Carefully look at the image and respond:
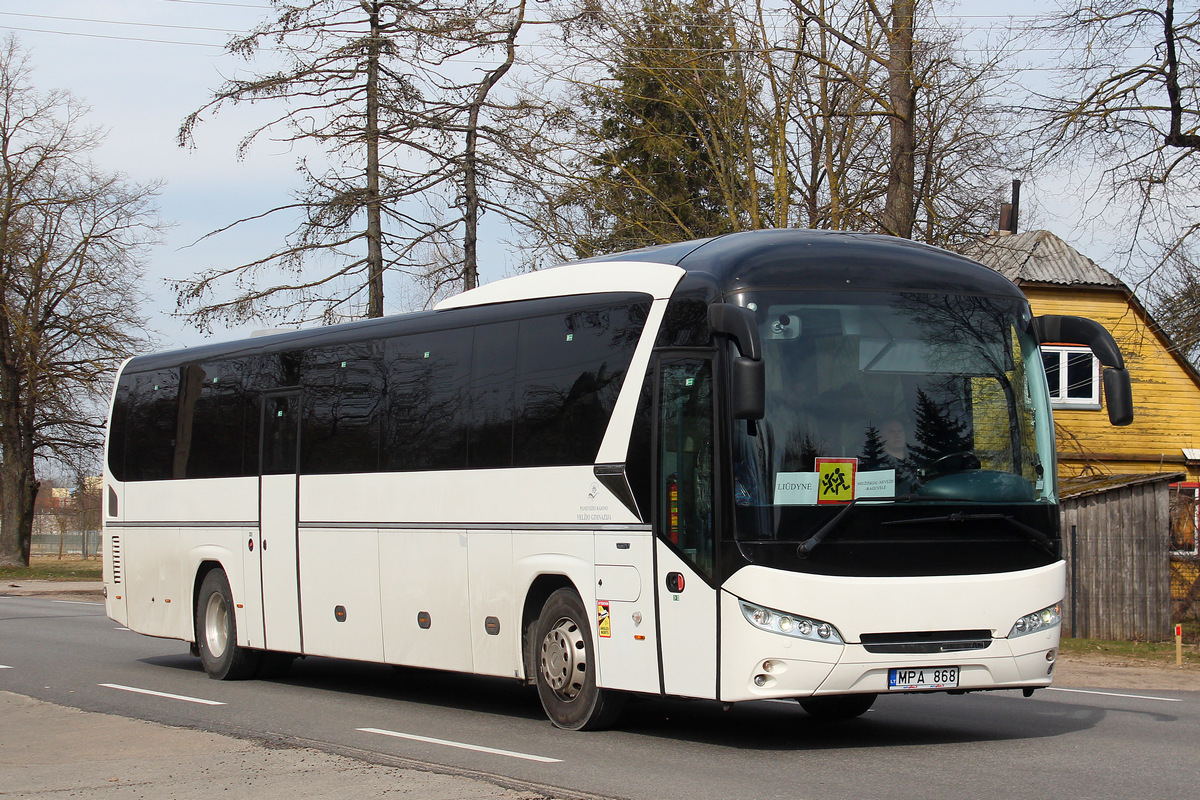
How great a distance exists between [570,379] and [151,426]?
309 inches

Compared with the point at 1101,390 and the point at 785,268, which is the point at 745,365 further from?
the point at 1101,390

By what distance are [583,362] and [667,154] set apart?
57.7 ft

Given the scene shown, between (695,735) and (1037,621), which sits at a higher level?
(1037,621)

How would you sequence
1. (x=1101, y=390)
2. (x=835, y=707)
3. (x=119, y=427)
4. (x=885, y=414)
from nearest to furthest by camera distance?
(x=885, y=414)
(x=835, y=707)
(x=119, y=427)
(x=1101, y=390)

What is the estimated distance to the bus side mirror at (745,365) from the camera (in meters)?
8.72

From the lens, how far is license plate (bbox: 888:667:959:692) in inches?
364

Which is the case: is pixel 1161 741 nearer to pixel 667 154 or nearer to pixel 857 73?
pixel 857 73

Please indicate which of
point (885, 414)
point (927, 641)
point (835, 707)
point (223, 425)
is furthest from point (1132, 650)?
point (223, 425)

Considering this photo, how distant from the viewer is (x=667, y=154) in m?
27.8

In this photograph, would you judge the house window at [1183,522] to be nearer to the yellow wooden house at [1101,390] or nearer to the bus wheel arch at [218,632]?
the yellow wooden house at [1101,390]

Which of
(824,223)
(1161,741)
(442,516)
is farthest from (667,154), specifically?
(1161,741)

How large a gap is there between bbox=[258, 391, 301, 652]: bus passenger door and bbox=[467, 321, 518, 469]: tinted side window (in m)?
3.13

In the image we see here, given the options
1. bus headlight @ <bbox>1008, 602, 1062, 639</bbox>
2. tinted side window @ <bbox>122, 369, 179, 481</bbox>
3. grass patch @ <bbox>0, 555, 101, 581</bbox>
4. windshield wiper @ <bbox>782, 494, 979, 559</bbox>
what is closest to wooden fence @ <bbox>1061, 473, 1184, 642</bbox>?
bus headlight @ <bbox>1008, 602, 1062, 639</bbox>

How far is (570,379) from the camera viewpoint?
35.8 ft
